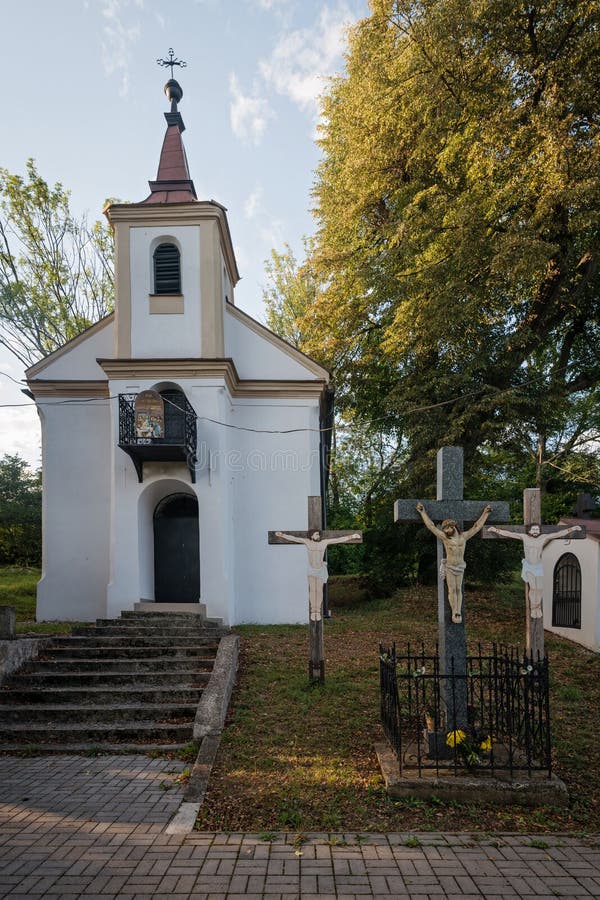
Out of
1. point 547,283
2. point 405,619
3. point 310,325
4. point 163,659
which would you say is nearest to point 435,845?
point 163,659

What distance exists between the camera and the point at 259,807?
16.4 ft

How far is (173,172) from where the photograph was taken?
591 inches

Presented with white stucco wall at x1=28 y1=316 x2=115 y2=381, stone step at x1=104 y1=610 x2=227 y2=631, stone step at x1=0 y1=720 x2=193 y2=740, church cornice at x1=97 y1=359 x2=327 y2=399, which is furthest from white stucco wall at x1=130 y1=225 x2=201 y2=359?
stone step at x1=0 y1=720 x2=193 y2=740

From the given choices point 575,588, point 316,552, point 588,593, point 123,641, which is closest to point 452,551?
point 316,552

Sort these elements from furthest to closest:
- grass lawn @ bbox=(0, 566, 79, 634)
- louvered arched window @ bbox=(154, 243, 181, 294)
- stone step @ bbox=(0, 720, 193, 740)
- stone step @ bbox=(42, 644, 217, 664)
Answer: louvered arched window @ bbox=(154, 243, 181, 294)
grass lawn @ bbox=(0, 566, 79, 634)
stone step @ bbox=(42, 644, 217, 664)
stone step @ bbox=(0, 720, 193, 740)

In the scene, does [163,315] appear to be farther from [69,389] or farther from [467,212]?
[467,212]

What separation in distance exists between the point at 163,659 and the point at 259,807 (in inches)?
176

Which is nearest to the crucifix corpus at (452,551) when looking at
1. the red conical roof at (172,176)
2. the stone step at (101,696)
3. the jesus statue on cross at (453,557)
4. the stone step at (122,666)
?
the jesus statue on cross at (453,557)

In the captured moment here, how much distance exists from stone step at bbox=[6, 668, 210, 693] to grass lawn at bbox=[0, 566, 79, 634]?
3.04 meters

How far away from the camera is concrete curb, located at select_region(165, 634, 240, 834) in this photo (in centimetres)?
488

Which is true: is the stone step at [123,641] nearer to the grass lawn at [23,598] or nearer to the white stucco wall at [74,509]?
the grass lawn at [23,598]

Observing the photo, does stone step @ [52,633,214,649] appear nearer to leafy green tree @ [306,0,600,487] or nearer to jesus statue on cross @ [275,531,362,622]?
jesus statue on cross @ [275,531,362,622]

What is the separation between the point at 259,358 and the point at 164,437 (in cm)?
370

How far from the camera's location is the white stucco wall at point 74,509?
13.7 metres
